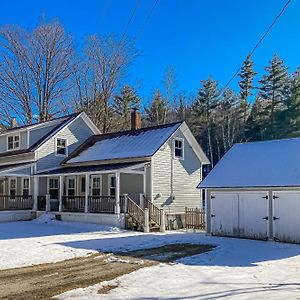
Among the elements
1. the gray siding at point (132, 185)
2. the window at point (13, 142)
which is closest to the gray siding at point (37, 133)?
the window at point (13, 142)

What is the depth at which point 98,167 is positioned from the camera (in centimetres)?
2444

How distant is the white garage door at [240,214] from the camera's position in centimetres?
1703

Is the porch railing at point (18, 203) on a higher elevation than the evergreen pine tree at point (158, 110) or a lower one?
lower

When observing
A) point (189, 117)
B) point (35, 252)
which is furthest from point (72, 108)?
point (35, 252)

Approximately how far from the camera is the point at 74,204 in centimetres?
2484

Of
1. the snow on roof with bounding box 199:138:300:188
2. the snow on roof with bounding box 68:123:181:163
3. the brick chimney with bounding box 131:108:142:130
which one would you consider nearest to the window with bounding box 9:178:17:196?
the snow on roof with bounding box 68:123:181:163

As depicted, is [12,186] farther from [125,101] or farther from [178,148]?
[125,101]

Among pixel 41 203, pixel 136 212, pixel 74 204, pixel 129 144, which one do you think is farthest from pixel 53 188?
pixel 136 212

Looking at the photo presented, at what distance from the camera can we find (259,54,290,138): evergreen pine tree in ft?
165

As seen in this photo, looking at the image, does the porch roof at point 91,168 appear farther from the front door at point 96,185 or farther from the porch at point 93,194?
the front door at point 96,185

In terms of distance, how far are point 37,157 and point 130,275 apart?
61.3 feet

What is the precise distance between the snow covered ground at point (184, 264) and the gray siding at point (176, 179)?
473 centimetres

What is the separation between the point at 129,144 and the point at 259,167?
9727 millimetres

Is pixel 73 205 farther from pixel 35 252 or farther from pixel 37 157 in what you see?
pixel 35 252
